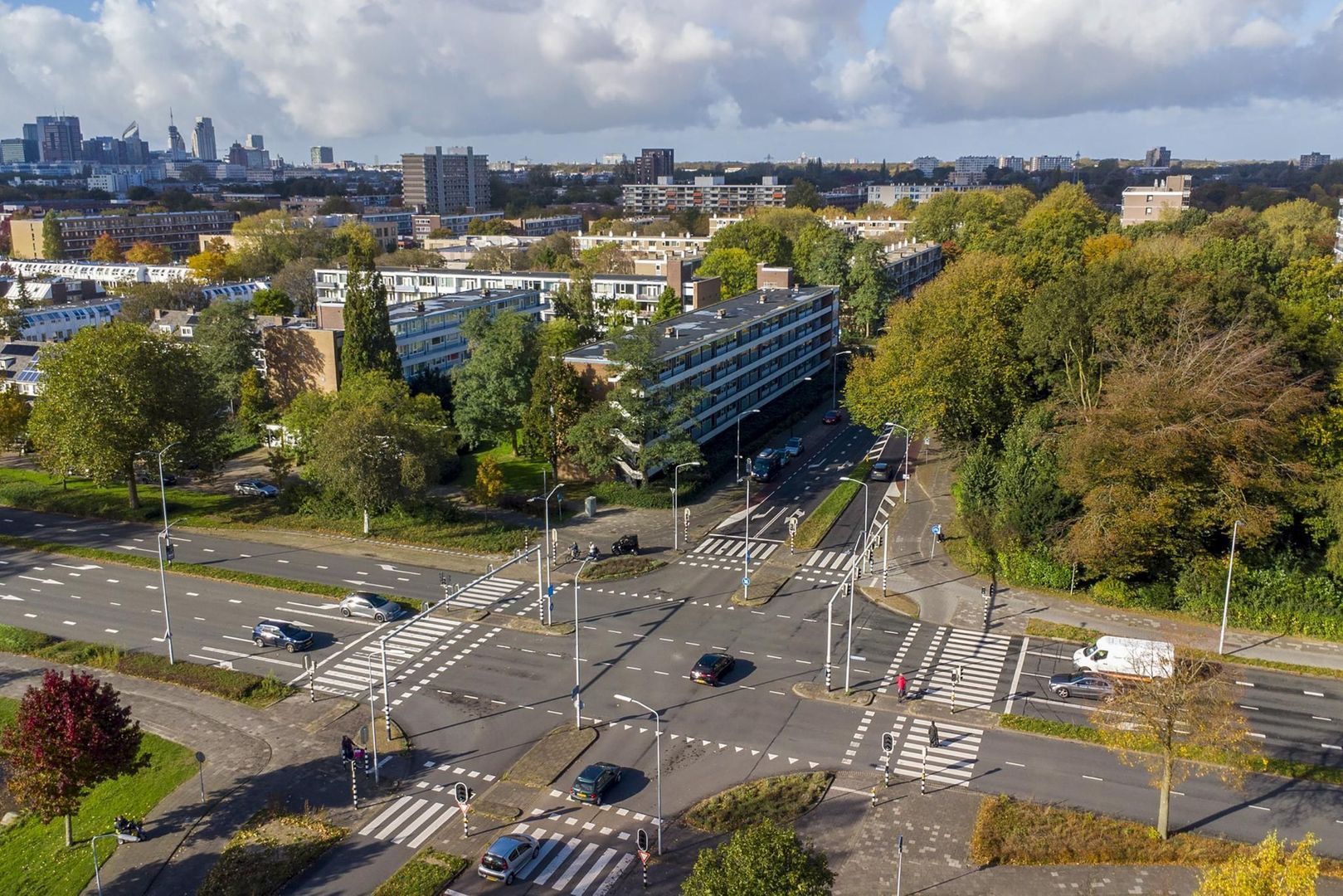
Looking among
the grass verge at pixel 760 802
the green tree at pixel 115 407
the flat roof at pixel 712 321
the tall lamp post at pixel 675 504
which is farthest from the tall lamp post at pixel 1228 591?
the green tree at pixel 115 407

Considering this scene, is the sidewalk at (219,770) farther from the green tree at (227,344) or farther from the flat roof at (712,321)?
the green tree at (227,344)

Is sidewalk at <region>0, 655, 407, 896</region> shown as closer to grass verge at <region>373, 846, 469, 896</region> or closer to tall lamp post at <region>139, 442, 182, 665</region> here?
tall lamp post at <region>139, 442, 182, 665</region>

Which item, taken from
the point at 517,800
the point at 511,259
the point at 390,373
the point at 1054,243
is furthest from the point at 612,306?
the point at 517,800

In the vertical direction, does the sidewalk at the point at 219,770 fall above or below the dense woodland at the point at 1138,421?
below

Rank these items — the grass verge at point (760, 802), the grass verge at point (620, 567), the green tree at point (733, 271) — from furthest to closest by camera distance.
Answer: the green tree at point (733, 271), the grass verge at point (620, 567), the grass verge at point (760, 802)

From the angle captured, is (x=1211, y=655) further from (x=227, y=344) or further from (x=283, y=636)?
(x=227, y=344)

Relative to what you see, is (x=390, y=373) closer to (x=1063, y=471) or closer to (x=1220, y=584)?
(x=1063, y=471)

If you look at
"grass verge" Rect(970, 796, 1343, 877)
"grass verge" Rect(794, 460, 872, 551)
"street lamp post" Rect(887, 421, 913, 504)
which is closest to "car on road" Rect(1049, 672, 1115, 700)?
"grass verge" Rect(970, 796, 1343, 877)
